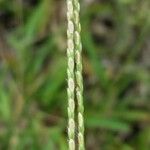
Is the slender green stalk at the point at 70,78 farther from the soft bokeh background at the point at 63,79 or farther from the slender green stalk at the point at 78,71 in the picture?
the soft bokeh background at the point at 63,79

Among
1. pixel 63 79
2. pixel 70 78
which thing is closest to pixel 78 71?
pixel 70 78

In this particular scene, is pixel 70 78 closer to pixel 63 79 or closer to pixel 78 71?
pixel 78 71

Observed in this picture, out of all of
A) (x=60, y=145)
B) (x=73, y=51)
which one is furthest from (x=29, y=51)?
(x=73, y=51)

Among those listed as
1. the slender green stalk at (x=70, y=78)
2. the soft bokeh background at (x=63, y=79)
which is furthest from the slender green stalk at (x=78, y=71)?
the soft bokeh background at (x=63, y=79)

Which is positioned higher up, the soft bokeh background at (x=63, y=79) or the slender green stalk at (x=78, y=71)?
the slender green stalk at (x=78, y=71)

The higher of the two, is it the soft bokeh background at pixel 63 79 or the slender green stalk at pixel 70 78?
the slender green stalk at pixel 70 78

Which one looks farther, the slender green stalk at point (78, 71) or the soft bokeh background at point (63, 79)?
the soft bokeh background at point (63, 79)

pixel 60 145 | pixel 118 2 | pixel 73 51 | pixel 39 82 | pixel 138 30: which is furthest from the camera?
pixel 138 30

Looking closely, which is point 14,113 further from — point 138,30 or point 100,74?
point 138,30
